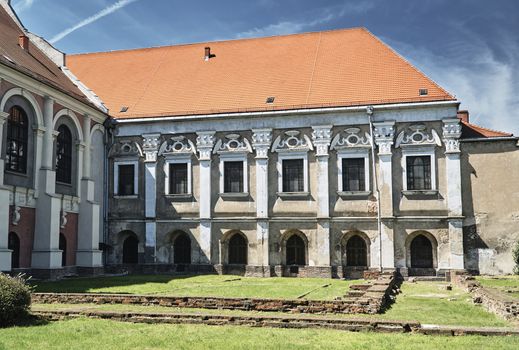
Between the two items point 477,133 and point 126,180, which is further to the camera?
point 126,180

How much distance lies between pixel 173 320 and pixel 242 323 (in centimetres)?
154

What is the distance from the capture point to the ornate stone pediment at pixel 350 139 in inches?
1105

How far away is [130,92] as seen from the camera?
32562mm

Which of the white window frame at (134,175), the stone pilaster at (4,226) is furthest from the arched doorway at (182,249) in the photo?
the stone pilaster at (4,226)

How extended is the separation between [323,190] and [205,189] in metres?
6.10

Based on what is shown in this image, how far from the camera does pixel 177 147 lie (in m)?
30.4

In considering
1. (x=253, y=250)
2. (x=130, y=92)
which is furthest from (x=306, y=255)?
(x=130, y=92)

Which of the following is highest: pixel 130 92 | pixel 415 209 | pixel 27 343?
pixel 130 92

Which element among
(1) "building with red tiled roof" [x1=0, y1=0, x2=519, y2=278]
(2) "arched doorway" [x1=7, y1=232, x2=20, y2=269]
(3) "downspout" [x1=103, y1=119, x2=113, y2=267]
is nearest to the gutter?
(1) "building with red tiled roof" [x1=0, y1=0, x2=519, y2=278]

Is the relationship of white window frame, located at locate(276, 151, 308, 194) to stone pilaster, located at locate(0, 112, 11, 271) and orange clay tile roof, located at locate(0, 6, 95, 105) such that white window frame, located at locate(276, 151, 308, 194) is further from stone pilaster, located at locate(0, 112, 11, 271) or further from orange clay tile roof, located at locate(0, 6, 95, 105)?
stone pilaster, located at locate(0, 112, 11, 271)

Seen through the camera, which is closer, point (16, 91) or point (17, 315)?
point (17, 315)

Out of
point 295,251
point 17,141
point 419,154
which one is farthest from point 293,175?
point 17,141

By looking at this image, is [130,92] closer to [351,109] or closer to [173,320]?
[351,109]

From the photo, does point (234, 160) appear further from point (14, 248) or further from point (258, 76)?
point (14, 248)
